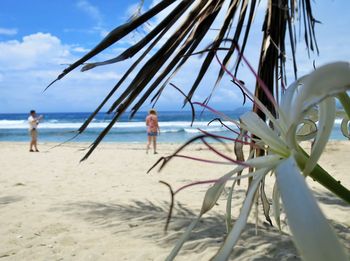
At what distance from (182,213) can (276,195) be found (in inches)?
147

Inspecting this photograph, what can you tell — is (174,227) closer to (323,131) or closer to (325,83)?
(323,131)

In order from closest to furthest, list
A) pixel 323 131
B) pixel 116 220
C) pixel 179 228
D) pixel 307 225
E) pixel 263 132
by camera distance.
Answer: pixel 307 225
pixel 323 131
pixel 263 132
pixel 179 228
pixel 116 220

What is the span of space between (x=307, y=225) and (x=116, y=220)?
4.02m

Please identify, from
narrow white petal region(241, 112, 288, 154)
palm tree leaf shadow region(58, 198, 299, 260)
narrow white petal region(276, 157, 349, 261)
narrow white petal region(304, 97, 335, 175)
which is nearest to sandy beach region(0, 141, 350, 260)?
palm tree leaf shadow region(58, 198, 299, 260)

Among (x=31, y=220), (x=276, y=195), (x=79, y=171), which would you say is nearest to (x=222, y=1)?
(x=276, y=195)

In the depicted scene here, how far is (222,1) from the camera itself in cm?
168

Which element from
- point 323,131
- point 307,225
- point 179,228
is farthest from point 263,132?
point 179,228

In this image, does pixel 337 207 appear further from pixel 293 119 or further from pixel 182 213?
pixel 293 119

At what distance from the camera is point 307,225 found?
0.43 metres

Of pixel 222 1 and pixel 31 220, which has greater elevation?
pixel 222 1

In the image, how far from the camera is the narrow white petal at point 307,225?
1.32ft

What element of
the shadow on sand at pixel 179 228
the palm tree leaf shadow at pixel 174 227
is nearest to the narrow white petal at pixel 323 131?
the shadow on sand at pixel 179 228

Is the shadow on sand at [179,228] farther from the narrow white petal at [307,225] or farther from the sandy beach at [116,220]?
the narrow white petal at [307,225]

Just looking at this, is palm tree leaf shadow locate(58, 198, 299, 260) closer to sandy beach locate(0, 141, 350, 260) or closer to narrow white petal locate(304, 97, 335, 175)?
sandy beach locate(0, 141, 350, 260)
